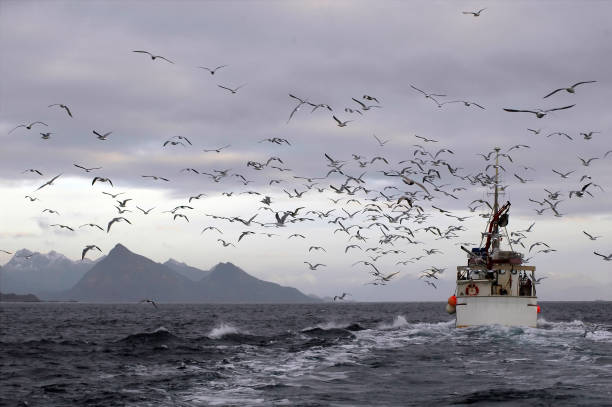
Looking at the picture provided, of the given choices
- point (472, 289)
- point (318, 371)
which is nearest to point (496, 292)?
point (472, 289)

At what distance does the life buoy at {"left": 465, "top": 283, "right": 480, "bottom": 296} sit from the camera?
61656 millimetres

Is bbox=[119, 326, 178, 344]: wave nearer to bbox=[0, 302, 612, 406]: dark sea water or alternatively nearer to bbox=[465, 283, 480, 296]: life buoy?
bbox=[0, 302, 612, 406]: dark sea water

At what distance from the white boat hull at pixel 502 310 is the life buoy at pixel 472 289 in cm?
55

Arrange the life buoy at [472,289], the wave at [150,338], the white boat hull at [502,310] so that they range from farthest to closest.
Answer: the life buoy at [472,289] < the white boat hull at [502,310] < the wave at [150,338]

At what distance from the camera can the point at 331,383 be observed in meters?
34.4

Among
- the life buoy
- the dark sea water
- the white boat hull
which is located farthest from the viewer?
the life buoy

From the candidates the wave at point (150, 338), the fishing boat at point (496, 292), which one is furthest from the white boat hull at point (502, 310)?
the wave at point (150, 338)

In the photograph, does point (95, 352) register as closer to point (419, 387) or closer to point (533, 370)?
point (419, 387)

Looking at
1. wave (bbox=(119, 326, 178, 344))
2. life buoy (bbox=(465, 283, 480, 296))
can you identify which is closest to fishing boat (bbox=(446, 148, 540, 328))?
life buoy (bbox=(465, 283, 480, 296))

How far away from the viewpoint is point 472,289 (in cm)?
6175

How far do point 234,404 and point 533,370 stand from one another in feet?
57.6

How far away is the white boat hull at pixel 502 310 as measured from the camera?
196ft

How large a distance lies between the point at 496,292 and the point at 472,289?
3.13 m

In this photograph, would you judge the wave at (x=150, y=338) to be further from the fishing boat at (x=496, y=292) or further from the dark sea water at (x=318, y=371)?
the fishing boat at (x=496, y=292)
